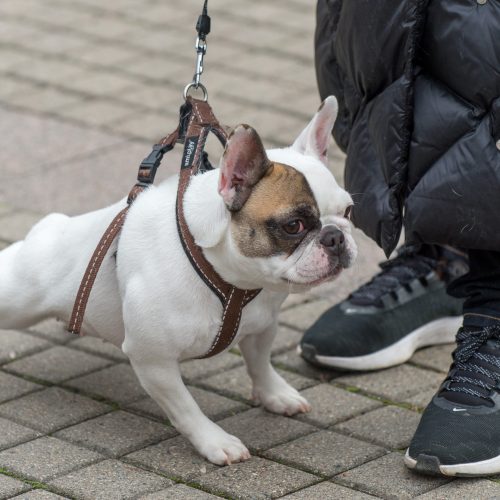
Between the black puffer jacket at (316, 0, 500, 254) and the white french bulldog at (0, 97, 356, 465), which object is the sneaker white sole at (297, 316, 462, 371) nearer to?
the white french bulldog at (0, 97, 356, 465)

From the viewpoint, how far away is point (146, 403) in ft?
11.6

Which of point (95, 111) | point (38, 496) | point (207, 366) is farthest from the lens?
point (95, 111)

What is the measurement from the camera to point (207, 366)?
377cm

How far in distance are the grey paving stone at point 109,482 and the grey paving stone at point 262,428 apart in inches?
13.7

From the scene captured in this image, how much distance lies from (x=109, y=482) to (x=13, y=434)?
1.33ft

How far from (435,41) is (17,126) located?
3040mm

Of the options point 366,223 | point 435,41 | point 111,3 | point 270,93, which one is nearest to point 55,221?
point 366,223

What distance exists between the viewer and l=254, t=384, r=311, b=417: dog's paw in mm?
3461

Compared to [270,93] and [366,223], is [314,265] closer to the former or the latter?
[366,223]

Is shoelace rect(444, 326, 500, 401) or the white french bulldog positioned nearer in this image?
the white french bulldog

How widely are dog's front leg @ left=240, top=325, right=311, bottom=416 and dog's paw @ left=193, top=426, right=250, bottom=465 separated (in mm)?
291

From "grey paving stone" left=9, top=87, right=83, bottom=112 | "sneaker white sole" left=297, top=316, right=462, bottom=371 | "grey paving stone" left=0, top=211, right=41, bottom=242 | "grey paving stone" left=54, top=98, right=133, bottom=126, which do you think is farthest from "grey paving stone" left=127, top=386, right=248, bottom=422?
"grey paving stone" left=9, top=87, right=83, bottom=112

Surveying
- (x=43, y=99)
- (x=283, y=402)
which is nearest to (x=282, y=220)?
(x=283, y=402)

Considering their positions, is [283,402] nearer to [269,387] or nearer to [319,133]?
[269,387]
